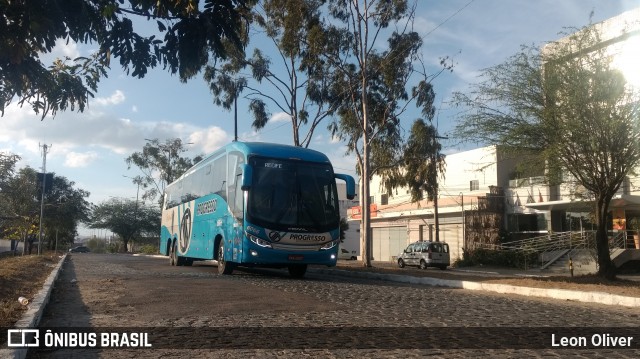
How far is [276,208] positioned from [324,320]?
693 centimetres

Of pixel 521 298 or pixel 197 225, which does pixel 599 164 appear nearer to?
pixel 521 298

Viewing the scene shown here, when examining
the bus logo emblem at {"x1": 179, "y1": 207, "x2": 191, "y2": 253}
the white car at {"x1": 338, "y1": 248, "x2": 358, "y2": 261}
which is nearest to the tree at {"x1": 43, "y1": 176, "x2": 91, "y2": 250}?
the white car at {"x1": 338, "y1": 248, "x2": 358, "y2": 261}

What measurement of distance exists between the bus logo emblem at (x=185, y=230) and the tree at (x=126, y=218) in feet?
171

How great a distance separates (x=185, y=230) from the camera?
856 inches

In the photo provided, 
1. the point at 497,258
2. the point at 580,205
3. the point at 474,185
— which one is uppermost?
the point at 474,185

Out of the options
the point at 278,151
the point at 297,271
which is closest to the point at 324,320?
the point at 278,151

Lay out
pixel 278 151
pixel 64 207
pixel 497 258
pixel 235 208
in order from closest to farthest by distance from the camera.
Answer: pixel 235 208 < pixel 278 151 < pixel 497 258 < pixel 64 207

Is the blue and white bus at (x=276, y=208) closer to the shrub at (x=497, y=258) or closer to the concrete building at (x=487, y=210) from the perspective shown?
the concrete building at (x=487, y=210)

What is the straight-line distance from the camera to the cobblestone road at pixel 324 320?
5965mm

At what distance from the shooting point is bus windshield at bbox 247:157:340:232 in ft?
47.3

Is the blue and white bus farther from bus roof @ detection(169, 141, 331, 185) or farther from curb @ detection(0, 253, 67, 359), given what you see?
curb @ detection(0, 253, 67, 359)

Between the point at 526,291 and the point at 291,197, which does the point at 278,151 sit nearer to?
the point at 291,197

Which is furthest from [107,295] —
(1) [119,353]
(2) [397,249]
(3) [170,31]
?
(2) [397,249]

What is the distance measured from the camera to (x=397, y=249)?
45188 millimetres
